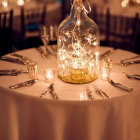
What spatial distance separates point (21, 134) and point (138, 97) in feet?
2.88

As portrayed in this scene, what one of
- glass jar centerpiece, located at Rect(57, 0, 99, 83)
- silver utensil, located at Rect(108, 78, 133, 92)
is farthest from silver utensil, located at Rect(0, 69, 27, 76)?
silver utensil, located at Rect(108, 78, 133, 92)

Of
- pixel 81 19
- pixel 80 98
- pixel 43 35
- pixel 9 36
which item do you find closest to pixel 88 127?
pixel 80 98

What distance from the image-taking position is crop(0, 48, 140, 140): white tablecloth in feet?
5.69

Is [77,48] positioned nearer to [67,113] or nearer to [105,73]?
[105,73]

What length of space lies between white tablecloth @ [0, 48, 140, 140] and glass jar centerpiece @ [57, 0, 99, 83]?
4.9 inches

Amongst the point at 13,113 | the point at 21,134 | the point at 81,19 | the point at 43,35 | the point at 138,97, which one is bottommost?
the point at 21,134

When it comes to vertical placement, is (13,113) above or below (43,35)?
below

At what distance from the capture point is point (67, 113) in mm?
1743

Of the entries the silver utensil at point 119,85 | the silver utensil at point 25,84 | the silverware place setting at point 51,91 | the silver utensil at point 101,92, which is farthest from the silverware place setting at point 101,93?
the silver utensil at point 25,84

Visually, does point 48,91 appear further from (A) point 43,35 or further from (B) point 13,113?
(A) point 43,35

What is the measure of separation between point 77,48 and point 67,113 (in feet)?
2.31

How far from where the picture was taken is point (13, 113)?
1880 millimetres

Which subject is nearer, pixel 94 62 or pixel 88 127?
pixel 88 127

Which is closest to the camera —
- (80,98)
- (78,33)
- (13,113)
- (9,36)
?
(80,98)
